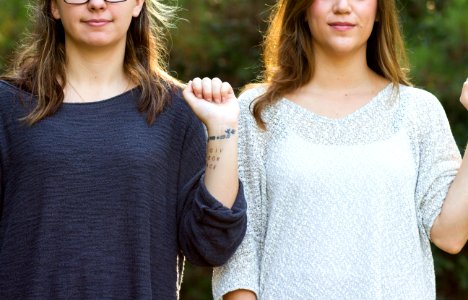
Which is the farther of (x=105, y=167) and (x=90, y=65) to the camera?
(x=90, y=65)

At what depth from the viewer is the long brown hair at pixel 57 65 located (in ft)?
13.3

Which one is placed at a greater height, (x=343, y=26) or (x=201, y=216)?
(x=343, y=26)

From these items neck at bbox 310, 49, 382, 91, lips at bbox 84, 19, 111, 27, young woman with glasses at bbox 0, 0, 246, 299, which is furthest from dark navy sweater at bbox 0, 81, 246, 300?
neck at bbox 310, 49, 382, 91

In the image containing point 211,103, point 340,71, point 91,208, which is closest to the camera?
point 91,208

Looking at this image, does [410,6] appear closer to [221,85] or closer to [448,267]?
[448,267]

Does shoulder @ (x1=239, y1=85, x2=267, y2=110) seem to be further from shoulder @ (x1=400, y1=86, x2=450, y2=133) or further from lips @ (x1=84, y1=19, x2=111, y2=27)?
lips @ (x1=84, y1=19, x2=111, y2=27)

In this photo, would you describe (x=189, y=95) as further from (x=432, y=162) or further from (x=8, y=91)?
(x=432, y=162)

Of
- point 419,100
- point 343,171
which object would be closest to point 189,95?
point 343,171

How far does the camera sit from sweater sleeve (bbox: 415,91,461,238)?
4.16 meters

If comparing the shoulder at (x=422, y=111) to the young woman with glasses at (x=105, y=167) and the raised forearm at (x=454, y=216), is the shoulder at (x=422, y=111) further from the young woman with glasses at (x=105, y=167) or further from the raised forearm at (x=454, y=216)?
the young woman with glasses at (x=105, y=167)

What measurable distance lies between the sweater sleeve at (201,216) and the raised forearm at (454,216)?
648mm

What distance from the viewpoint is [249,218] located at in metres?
4.24

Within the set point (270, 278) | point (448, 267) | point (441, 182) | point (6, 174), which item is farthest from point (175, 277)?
point (448, 267)

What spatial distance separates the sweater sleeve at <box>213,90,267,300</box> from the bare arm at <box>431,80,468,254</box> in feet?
1.92
